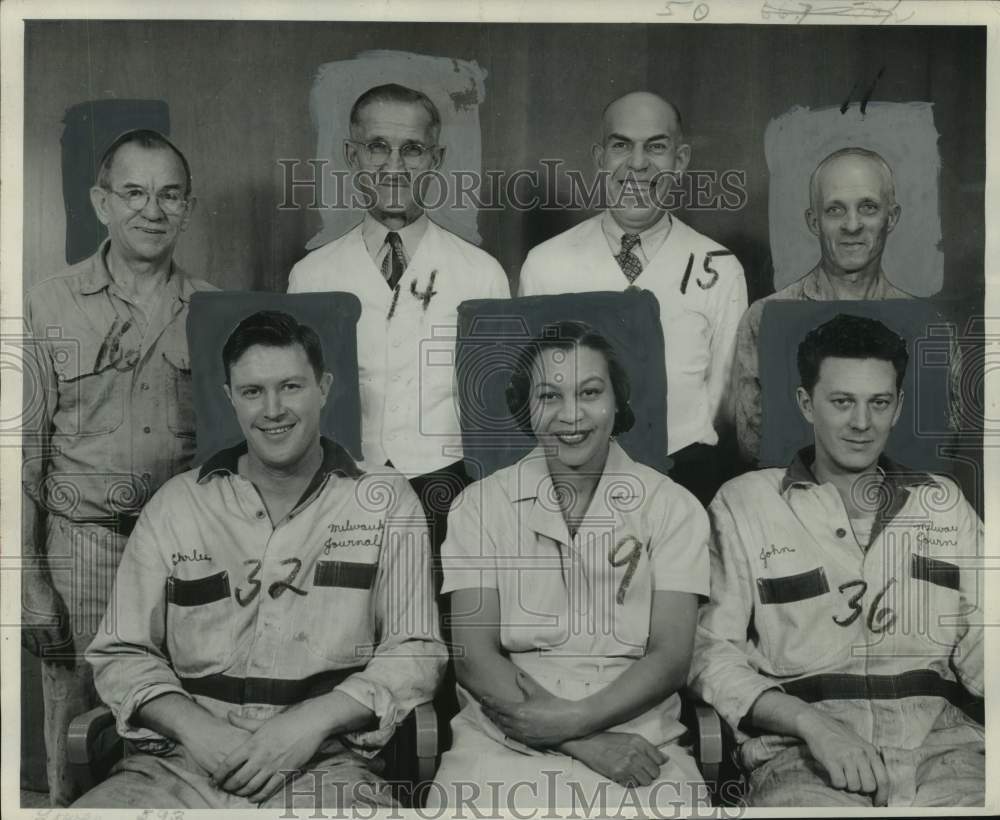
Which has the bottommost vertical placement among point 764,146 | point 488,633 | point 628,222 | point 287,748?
point 287,748

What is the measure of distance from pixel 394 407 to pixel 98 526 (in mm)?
1082

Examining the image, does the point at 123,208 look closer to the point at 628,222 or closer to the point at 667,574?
the point at 628,222

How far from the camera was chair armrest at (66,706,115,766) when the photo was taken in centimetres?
382

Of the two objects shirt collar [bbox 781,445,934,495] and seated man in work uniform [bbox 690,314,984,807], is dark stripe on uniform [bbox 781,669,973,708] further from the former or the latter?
shirt collar [bbox 781,445,934,495]

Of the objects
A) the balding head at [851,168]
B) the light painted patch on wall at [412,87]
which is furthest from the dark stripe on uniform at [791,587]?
the light painted patch on wall at [412,87]

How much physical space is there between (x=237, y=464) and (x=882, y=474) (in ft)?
7.18

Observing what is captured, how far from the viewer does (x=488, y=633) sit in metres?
4.00

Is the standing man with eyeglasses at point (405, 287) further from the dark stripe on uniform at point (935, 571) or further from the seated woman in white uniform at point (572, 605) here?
the dark stripe on uniform at point (935, 571)

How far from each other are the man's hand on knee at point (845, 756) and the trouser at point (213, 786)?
1.43m

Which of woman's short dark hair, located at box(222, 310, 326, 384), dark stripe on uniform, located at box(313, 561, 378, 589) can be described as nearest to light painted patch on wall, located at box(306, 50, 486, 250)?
woman's short dark hair, located at box(222, 310, 326, 384)

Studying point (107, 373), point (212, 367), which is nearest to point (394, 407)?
point (212, 367)

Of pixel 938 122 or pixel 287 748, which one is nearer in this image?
pixel 287 748

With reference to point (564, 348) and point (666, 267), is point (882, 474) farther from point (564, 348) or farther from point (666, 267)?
point (564, 348)

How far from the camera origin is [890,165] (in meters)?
4.17
